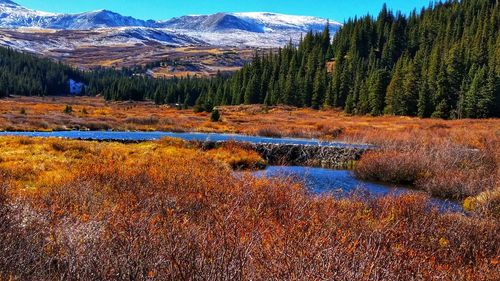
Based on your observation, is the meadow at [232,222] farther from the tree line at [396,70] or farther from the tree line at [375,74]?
the tree line at [375,74]

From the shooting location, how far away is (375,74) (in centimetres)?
9462

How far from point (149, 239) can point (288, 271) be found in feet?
7.27

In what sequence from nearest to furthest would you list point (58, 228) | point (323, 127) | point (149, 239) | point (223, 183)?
1. point (149, 239)
2. point (58, 228)
3. point (223, 183)
4. point (323, 127)

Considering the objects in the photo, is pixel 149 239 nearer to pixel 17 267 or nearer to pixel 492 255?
pixel 17 267

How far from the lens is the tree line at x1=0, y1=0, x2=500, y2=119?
82188 millimetres

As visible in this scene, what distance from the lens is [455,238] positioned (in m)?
11.5

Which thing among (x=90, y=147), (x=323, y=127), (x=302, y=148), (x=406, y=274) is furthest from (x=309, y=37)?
(x=406, y=274)

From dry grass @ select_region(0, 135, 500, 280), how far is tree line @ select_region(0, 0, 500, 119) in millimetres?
72348

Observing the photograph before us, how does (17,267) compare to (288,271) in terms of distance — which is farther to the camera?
(17,267)

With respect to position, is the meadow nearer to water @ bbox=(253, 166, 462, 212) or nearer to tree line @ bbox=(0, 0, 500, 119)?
water @ bbox=(253, 166, 462, 212)

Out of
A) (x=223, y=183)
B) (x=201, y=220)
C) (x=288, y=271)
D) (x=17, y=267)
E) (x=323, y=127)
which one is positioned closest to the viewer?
(x=288, y=271)

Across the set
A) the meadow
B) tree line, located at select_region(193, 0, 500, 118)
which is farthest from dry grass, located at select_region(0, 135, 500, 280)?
tree line, located at select_region(193, 0, 500, 118)

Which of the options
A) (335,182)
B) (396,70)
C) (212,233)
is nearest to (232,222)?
(212,233)

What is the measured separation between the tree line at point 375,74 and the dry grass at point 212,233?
72.3 m
